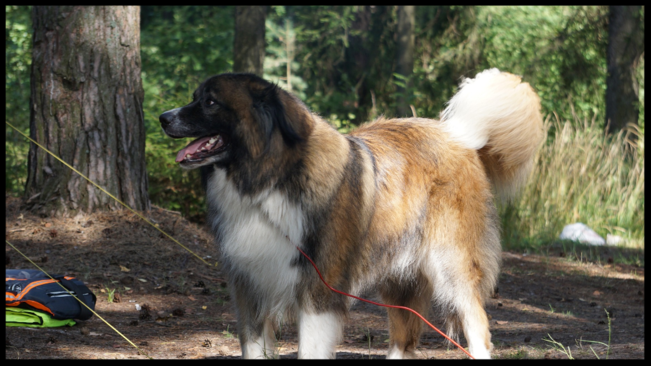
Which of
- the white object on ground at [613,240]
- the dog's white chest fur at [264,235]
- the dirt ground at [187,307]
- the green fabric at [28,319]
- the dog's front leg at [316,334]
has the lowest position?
the white object on ground at [613,240]

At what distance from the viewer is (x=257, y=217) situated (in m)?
3.33

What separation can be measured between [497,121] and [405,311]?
1.49 metres

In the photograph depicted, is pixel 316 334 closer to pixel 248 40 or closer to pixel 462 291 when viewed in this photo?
pixel 462 291

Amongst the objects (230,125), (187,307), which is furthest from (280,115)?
(187,307)

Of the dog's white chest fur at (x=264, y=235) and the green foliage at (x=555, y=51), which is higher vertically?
the green foliage at (x=555, y=51)

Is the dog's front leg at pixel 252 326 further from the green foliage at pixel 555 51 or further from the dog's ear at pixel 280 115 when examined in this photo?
the green foliage at pixel 555 51

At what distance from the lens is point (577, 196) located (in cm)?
935

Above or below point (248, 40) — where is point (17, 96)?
below

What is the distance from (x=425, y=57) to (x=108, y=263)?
44.3 feet

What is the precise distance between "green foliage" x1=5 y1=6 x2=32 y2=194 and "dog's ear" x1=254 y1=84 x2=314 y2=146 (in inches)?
225

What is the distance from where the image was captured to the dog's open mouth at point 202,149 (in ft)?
10.8

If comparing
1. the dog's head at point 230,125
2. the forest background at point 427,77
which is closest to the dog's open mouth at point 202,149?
the dog's head at point 230,125

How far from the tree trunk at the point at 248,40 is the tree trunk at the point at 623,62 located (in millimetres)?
6746
